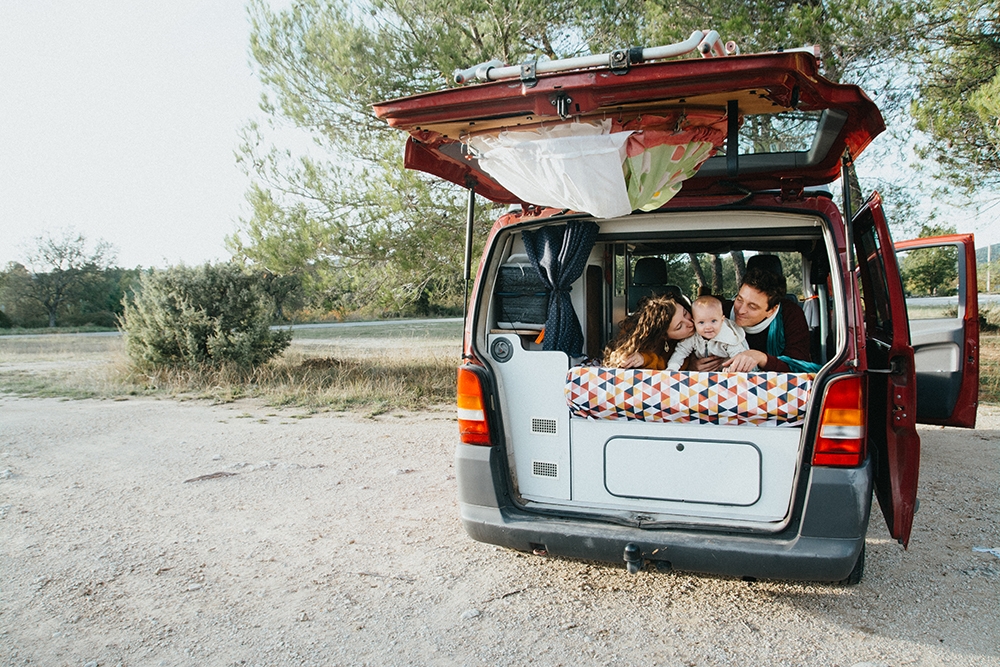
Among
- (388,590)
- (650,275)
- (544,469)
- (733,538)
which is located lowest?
(388,590)

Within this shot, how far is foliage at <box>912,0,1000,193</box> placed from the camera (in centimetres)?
791

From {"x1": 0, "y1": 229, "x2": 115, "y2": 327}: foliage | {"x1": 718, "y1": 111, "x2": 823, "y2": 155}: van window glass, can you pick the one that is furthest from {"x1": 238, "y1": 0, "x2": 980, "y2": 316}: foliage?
{"x1": 0, "y1": 229, "x2": 115, "y2": 327}: foliage

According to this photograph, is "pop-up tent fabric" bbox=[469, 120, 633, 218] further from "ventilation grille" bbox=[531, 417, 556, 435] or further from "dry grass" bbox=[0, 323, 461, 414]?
"dry grass" bbox=[0, 323, 461, 414]

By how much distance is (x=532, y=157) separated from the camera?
2.99 meters

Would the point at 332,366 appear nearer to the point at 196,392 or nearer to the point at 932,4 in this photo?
the point at 196,392

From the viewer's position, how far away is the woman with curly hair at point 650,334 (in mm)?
3471

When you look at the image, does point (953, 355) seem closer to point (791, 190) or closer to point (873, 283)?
point (873, 283)

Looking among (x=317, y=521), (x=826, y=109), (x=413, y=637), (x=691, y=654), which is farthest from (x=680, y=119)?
(x=317, y=521)

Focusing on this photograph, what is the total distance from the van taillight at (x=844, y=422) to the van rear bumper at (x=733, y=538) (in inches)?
2.1

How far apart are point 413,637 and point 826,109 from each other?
9.28ft

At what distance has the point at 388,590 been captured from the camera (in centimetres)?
344

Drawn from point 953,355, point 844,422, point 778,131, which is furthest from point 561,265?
point 778,131

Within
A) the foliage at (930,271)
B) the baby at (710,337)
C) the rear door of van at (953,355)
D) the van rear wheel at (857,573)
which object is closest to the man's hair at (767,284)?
the baby at (710,337)

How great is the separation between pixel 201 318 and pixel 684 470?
9617 mm
